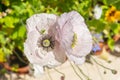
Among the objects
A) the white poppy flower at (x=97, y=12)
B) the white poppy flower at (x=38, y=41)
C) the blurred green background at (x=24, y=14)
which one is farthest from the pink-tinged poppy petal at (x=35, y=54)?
the white poppy flower at (x=97, y=12)

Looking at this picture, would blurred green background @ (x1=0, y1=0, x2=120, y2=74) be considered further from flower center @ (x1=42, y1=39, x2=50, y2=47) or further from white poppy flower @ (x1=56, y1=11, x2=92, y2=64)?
white poppy flower @ (x1=56, y1=11, x2=92, y2=64)

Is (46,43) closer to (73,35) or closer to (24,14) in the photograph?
(73,35)

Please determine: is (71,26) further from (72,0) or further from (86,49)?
(72,0)

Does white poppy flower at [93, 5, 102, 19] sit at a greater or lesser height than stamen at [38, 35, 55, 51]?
greater

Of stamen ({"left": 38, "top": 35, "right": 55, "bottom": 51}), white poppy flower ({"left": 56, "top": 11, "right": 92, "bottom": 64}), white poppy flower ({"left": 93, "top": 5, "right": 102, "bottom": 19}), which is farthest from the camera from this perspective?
white poppy flower ({"left": 93, "top": 5, "right": 102, "bottom": 19})

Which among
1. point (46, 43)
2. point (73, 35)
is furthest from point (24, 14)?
point (73, 35)

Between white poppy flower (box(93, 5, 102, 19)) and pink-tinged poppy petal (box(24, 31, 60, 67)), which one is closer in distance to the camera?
pink-tinged poppy petal (box(24, 31, 60, 67))

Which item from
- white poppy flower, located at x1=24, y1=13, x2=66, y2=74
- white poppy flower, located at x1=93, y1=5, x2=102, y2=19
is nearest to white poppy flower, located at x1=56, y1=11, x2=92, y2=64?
white poppy flower, located at x1=24, y1=13, x2=66, y2=74

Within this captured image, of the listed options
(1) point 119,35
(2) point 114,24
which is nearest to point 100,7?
(2) point 114,24
